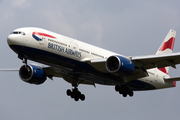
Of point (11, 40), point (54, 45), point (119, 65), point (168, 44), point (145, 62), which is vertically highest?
point (168, 44)

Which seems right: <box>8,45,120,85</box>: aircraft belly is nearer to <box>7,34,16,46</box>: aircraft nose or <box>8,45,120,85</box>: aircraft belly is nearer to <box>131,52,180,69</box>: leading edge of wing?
<box>7,34,16,46</box>: aircraft nose

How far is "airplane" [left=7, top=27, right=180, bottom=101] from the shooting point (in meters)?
32.0

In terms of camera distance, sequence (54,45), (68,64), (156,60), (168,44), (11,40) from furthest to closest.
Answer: (168,44) < (156,60) < (68,64) < (54,45) < (11,40)

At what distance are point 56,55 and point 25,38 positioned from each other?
3283mm

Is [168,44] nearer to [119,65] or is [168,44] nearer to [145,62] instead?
[145,62]

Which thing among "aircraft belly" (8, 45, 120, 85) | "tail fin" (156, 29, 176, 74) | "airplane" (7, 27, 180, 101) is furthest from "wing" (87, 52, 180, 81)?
"tail fin" (156, 29, 176, 74)

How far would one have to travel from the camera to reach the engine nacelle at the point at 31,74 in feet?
127

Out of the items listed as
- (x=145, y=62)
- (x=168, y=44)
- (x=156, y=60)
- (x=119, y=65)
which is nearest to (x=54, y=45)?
(x=119, y=65)

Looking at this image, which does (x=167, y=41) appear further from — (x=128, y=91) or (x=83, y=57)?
(x=83, y=57)

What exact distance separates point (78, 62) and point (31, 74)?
721 centimetres

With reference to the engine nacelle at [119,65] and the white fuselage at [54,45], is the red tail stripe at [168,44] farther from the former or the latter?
the engine nacelle at [119,65]

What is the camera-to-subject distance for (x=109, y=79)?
124 ft

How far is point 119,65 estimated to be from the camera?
33031mm

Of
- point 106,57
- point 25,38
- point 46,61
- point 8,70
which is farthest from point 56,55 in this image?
point 8,70
